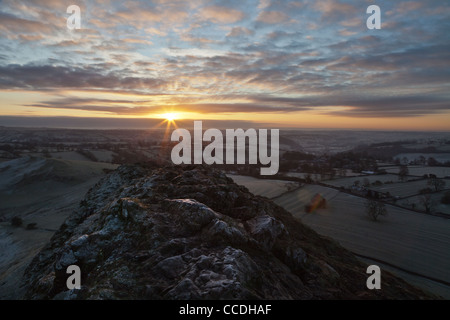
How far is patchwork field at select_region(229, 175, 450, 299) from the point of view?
70.6 feet

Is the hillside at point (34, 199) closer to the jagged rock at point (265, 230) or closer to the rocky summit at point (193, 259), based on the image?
the rocky summit at point (193, 259)

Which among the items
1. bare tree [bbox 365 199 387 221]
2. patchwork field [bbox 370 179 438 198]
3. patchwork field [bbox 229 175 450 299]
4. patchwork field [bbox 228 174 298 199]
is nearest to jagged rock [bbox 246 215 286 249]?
patchwork field [bbox 229 175 450 299]

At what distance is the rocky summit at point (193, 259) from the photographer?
19.6 feet

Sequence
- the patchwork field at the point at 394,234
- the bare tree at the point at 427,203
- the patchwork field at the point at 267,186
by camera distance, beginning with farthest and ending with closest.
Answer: the patchwork field at the point at 267,186
the bare tree at the point at 427,203
the patchwork field at the point at 394,234

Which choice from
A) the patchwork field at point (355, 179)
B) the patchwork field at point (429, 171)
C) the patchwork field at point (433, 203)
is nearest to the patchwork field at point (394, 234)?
the patchwork field at point (433, 203)

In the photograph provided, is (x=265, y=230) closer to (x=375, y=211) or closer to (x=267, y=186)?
(x=375, y=211)

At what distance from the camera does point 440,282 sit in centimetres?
1962

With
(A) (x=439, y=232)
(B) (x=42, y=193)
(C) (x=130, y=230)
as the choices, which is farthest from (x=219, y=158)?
(C) (x=130, y=230)

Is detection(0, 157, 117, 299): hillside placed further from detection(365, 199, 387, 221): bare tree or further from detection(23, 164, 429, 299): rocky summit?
detection(365, 199, 387, 221): bare tree

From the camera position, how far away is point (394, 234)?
28.7m

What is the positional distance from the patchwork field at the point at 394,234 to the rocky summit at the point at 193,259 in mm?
16392
